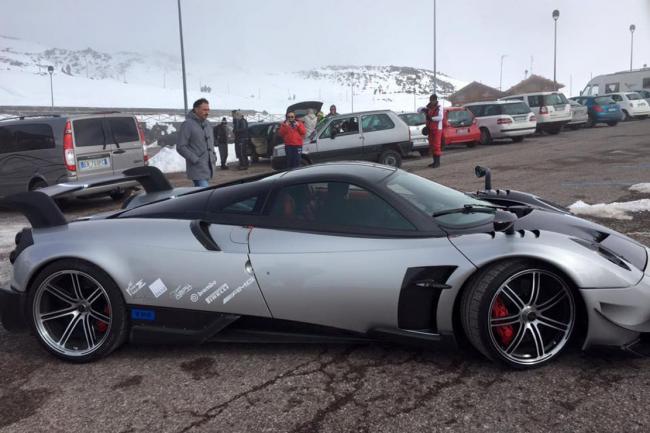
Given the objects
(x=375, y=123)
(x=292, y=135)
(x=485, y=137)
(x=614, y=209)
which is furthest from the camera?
(x=485, y=137)

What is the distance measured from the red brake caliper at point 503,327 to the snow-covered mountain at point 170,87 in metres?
64.7

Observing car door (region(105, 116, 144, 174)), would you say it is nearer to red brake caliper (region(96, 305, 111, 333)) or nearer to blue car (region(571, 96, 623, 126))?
red brake caliper (region(96, 305, 111, 333))

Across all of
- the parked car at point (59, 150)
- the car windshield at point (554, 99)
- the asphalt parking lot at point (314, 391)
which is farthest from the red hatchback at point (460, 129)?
the asphalt parking lot at point (314, 391)

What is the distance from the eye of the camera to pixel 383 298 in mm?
3158

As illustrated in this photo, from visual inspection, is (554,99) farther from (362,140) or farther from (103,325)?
(103,325)

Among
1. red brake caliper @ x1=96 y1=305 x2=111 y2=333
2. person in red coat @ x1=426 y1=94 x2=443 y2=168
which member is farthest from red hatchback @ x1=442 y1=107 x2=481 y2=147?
red brake caliper @ x1=96 y1=305 x2=111 y2=333

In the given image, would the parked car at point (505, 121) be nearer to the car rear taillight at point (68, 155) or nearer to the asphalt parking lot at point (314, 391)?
the car rear taillight at point (68, 155)

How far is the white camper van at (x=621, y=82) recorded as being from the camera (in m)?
32.8

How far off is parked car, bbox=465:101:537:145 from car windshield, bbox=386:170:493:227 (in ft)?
50.4

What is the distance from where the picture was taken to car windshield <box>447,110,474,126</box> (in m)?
17.8

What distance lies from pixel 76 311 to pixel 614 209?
237 inches

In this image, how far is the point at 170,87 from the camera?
457ft

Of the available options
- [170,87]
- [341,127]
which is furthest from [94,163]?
[170,87]

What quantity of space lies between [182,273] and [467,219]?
178 centimetres
